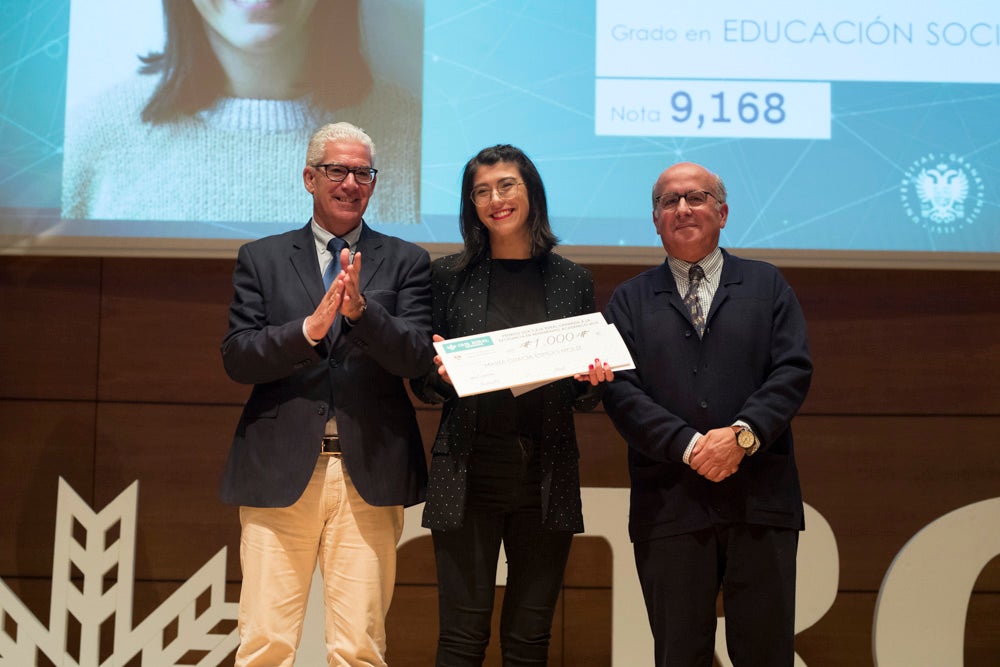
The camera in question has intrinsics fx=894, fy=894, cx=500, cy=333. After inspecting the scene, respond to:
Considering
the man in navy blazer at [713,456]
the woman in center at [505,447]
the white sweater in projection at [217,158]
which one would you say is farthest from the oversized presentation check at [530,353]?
the white sweater in projection at [217,158]

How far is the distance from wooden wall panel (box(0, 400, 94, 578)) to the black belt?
1705 mm

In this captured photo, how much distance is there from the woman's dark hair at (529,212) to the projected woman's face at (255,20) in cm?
134

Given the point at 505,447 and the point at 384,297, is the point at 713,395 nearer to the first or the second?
the point at 505,447

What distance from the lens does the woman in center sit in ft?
6.95

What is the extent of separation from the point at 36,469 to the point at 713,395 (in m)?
2.60

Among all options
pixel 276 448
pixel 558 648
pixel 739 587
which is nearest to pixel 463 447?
pixel 276 448

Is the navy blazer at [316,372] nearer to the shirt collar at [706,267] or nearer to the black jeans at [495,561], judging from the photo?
Answer: the black jeans at [495,561]

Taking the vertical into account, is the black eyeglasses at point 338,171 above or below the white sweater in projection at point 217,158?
below

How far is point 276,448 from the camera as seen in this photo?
2.09 m

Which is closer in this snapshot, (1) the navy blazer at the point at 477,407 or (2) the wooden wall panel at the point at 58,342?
(1) the navy blazer at the point at 477,407

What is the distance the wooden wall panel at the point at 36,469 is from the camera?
3369 millimetres

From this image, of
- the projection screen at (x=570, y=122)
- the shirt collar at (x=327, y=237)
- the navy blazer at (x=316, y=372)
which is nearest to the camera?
the navy blazer at (x=316, y=372)

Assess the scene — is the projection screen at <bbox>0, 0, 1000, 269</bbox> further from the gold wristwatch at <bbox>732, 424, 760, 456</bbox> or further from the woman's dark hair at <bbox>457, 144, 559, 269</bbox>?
the gold wristwatch at <bbox>732, 424, 760, 456</bbox>

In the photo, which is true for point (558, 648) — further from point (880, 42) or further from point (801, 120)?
point (880, 42)
